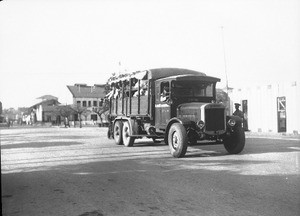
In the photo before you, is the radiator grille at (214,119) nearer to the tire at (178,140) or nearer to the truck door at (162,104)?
the tire at (178,140)

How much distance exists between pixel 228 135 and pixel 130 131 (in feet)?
13.1

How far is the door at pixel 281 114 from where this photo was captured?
1985 centimetres

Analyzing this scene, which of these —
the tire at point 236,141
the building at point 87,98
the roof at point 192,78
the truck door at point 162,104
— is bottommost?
the tire at point 236,141

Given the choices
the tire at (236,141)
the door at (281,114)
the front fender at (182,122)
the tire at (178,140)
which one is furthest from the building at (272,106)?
the tire at (178,140)

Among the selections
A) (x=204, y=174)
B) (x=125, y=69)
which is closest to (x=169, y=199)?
(x=204, y=174)

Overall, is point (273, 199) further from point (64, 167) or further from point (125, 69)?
point (125, 69)

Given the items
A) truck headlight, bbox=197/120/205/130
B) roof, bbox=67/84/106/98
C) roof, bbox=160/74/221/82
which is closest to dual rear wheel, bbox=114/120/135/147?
roof, bbox=160/74/221/82

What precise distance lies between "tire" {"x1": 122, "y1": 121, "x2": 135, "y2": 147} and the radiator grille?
3.83m

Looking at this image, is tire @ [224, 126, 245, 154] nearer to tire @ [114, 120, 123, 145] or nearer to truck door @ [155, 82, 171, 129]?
truck door @ [155, 82, 171, 129]

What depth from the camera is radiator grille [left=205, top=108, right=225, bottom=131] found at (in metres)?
9.32

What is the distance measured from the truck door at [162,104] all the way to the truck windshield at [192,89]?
320mm

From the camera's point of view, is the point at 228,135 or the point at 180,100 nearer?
the point at 228,135

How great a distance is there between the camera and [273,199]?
15.5 feet

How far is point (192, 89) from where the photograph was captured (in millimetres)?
10516
